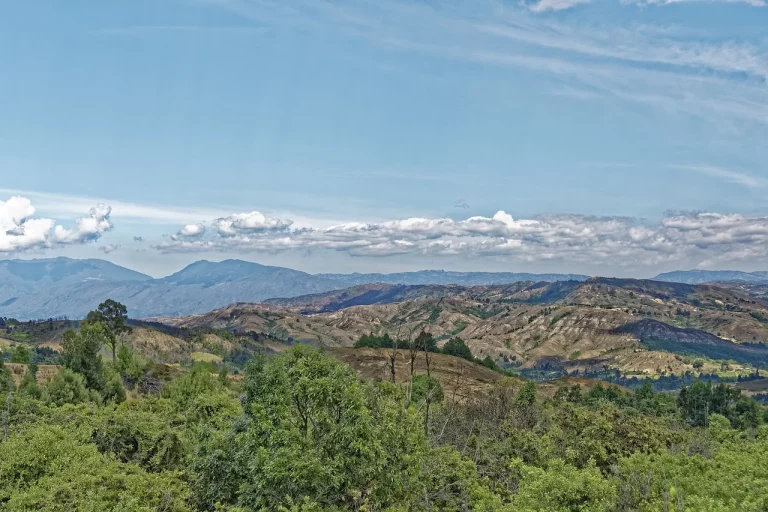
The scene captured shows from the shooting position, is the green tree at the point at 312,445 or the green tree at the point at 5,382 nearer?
the green tree at the point at 312,445

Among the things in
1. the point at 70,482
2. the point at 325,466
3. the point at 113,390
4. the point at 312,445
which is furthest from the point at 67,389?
the point at 325,466

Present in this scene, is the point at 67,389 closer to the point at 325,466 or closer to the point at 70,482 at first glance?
the point at 70,482

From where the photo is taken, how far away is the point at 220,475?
36.2m

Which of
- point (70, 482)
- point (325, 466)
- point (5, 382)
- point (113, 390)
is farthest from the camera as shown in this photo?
point (113, 390)

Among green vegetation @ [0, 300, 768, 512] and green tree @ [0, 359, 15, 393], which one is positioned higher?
green vegetation @ [0, 300, 768, 512]

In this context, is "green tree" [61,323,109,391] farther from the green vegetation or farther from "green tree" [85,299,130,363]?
the green vegetation

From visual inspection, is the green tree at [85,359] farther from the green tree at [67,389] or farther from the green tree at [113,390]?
the green tree at [67,389]

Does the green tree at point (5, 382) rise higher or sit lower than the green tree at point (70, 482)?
lower

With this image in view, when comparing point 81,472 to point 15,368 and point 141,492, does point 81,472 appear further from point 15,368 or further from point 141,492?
point 15,368

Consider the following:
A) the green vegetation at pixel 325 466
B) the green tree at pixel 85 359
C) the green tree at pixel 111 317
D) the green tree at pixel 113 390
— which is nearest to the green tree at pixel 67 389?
the green tree at pixel 85 359

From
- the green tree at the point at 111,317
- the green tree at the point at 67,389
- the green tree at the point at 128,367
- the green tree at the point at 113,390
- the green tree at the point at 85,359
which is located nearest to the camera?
the green tree at the point at 67,389

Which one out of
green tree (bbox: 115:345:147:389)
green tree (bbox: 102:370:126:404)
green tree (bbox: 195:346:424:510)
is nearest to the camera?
green tree (bbox: 195:346:424:510)

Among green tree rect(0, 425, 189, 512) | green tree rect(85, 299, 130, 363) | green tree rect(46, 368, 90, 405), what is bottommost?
green tree rect(46, 368, 90, 405)

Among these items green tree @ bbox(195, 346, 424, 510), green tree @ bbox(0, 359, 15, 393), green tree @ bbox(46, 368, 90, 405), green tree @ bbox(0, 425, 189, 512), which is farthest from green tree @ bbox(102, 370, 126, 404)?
green tree @ bbox(195, 346, 424, 510)
